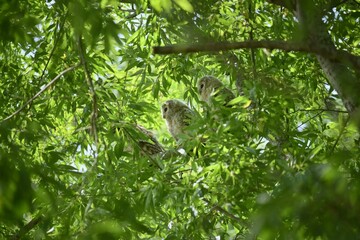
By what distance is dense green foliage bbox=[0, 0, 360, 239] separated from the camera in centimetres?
161

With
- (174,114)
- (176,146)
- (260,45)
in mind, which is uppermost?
(174,114)

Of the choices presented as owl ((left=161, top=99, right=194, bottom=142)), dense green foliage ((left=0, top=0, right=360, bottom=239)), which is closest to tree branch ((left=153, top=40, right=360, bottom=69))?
dense green foliage ((left=0, top=0, right=360, bottom=239))

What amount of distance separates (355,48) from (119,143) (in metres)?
1.98

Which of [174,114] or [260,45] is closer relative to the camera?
[260,45]

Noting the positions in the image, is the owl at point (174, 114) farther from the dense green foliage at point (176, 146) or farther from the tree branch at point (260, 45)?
the tree branch at point (260, 45)

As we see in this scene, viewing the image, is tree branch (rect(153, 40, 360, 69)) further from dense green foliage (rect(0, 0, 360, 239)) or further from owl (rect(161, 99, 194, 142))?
owl (rect(161, 99, 194, 142))

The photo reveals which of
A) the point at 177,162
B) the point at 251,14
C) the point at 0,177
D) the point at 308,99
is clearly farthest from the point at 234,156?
the point at 0,177

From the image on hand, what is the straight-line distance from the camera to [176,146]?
3848 millimetres

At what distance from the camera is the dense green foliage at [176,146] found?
5.29 ft

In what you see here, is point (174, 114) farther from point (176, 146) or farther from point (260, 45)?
point (260, 45)

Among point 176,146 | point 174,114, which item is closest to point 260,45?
point 176,146

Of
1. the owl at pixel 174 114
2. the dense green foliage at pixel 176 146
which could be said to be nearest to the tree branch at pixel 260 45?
the dense green foliage at pixel 176 146

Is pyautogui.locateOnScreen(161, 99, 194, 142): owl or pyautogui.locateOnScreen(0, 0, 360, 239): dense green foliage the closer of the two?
pyautogui.locateOnScreen(0, 0, 360, 239): dense green foliage

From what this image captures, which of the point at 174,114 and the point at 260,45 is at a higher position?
the point at 174,114
